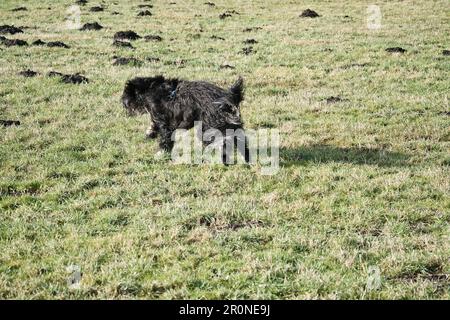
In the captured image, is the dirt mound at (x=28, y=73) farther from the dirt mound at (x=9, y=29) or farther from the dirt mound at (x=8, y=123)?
the dirt mound at (x=9, y=29)

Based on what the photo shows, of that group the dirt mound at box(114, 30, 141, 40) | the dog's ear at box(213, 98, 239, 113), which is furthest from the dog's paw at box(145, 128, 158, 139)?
the dirt mound at box(114, 30, 141, 40)

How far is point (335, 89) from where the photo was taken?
16.8m

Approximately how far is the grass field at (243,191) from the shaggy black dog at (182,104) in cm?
79

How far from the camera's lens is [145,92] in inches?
424

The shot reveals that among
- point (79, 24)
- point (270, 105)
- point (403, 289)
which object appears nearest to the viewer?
point (403, 289)

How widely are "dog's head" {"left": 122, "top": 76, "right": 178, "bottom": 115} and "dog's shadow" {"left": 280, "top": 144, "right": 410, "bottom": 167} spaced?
270cm

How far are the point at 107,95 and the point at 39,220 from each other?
8.76 m

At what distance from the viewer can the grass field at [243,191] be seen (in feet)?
20.6

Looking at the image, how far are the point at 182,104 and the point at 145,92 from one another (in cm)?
99

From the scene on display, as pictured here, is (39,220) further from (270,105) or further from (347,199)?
(270,105)

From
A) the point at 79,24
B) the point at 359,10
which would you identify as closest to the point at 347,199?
the point at 79,24

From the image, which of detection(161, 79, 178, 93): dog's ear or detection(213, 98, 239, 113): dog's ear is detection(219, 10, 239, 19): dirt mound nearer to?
detection(161, 79, 178, 93): dog's ear

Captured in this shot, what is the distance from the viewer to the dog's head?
10.6 meters

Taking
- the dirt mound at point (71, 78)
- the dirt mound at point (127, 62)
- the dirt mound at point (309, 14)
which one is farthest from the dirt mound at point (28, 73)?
the dirt mound at point (309, 14)
